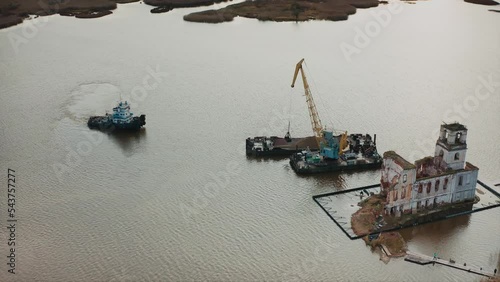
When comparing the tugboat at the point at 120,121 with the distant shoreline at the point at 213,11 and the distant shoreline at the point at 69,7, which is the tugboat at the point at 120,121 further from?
the distant shoreline at the point at 69,7

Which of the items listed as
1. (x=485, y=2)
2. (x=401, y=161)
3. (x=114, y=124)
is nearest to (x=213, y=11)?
(x=114, y=124)

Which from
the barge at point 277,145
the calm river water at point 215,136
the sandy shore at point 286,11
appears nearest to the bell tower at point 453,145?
the calm river water at point 215,136

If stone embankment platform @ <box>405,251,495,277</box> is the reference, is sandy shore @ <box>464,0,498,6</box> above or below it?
above

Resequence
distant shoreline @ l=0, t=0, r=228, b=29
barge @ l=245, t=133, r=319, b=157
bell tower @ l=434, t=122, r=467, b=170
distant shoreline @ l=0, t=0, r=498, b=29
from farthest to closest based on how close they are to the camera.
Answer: distant shoreline @ l=0, t=0, r=498, b=29 < distant shoreline @ l=0, t=0, r=228, b=29 < barge @ l=245, t=133, r=319, b=157 < bell tower @ l=434, t=122, r=467, b=170

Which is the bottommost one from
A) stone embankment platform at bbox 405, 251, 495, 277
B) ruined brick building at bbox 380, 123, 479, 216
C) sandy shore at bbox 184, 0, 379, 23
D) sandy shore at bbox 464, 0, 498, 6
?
stone embankment platform at bbox 405, 251, 495, 277

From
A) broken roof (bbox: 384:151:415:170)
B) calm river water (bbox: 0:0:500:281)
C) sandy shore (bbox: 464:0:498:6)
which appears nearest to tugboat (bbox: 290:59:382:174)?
calm river water (bbox: 0:0:500:281)

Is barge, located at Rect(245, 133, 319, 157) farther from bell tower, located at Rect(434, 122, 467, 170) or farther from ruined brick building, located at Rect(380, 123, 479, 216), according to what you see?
bell tower, located at Rect(434, 122, 467, 170)
